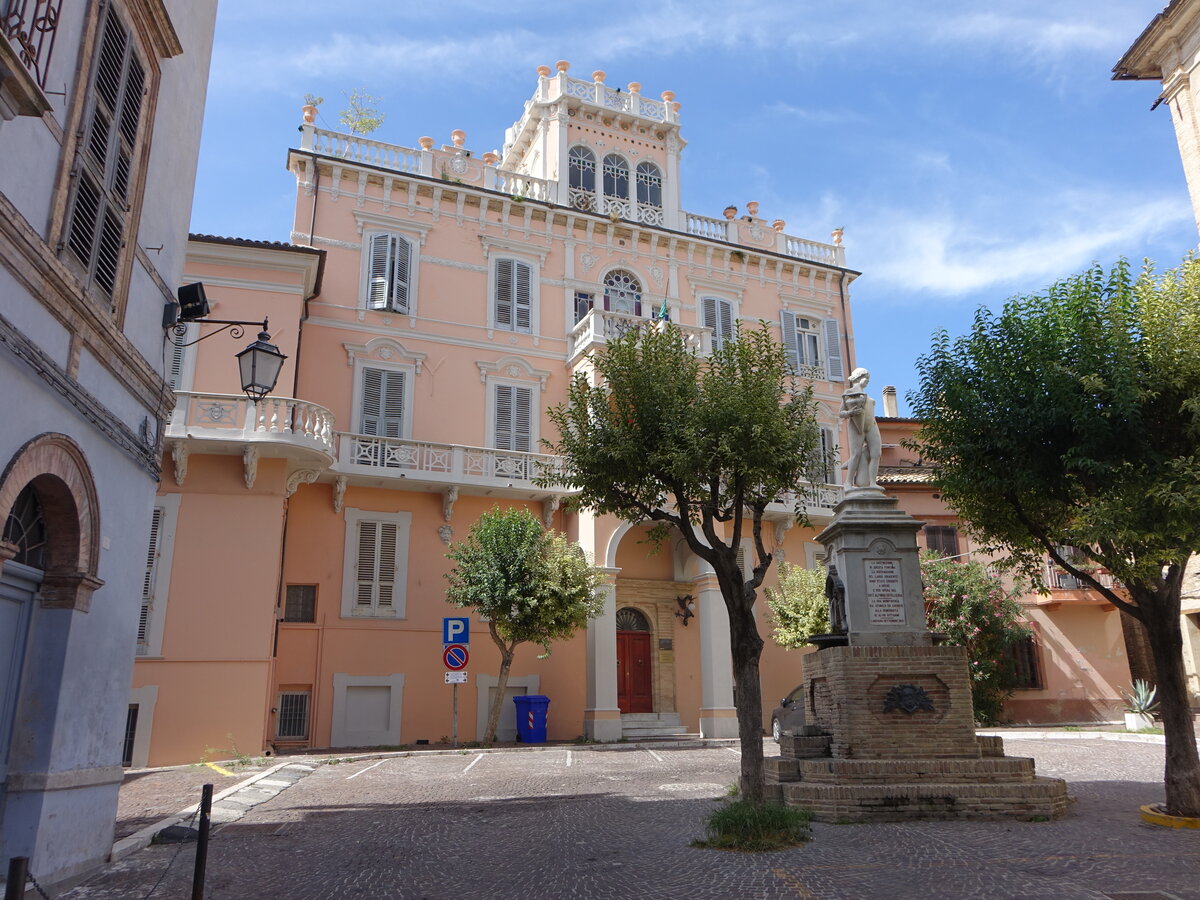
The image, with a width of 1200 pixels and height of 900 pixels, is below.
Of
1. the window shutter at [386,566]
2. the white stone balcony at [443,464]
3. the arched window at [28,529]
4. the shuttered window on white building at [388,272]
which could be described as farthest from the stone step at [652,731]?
the arched window at [28,529]

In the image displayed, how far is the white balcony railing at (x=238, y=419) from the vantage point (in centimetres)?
1788

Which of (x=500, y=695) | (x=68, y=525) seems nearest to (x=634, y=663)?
(x=500, y=695)

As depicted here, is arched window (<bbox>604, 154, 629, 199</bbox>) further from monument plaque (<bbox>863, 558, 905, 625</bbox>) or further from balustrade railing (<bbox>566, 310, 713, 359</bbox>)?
monument plaque (<bbox>863, 558, 905, 625</bbox>)

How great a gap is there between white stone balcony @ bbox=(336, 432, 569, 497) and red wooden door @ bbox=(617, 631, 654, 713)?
4.94m

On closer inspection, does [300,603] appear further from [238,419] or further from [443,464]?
[238,419]

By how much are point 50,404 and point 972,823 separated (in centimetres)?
939

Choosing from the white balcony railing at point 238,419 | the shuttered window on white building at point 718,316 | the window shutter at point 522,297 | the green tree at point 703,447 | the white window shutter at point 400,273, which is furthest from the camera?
the shuttered window on white building at point 718,316

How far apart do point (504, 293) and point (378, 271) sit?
351cm

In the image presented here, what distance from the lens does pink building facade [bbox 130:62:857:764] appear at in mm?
17969

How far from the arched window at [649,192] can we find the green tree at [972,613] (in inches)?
451

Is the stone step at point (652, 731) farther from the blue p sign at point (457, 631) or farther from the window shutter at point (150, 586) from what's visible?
the window shutter at point (150, 586)

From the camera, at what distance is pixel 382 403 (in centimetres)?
2264

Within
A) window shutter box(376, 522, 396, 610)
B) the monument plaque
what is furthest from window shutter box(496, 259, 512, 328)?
the monument plaque

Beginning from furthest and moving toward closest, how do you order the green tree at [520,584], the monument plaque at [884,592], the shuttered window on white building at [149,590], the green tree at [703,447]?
the green tree at [520,584] < the shuttered window on white building at [149,590] < the monument plaque at [884,592] < the green tree at [703,447]
